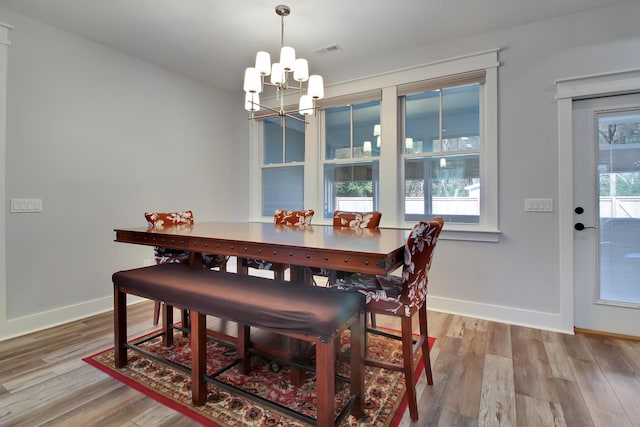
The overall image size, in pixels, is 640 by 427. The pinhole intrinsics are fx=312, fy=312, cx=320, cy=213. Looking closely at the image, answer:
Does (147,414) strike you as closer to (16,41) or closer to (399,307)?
(399,307)

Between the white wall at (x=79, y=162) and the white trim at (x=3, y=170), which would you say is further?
the white wall at (x=79, y=162)

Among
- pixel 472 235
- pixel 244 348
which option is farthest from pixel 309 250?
pixel 472 235

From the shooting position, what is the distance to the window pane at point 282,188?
13.0 ft

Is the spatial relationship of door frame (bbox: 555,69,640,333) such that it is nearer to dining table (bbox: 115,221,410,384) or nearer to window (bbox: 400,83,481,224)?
window (bbox: 400,83,481,224)

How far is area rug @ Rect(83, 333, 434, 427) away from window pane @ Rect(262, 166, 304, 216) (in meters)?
2.14

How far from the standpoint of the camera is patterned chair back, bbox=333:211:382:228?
2459 millimetres

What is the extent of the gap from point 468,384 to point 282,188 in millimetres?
2994

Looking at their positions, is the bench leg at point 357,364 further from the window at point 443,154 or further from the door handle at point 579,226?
the door handle at point 579,226

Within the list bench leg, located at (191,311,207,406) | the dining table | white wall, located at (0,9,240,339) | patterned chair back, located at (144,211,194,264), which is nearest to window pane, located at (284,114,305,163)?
white wall, located at (0,9,240,339)

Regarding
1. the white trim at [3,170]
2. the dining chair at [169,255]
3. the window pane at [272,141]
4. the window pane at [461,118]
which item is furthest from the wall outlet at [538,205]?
the white trim at [3,170]

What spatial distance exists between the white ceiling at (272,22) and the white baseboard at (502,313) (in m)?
2.44

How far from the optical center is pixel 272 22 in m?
2.60

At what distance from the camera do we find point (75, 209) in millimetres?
2803

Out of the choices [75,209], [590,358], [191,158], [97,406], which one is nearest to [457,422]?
[590,358]
